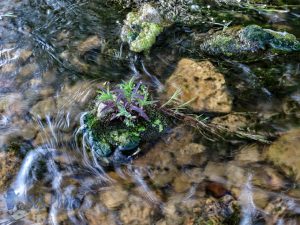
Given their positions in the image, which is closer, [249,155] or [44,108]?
[249,155]

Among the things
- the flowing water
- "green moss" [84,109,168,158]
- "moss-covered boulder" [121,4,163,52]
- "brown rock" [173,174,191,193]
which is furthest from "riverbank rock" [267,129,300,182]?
"moss-covered boulder" [121,4,163,52]

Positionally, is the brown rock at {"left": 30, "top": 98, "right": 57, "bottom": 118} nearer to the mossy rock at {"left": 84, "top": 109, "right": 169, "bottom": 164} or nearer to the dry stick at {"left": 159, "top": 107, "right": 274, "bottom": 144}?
the mossy rock at {"left": 84, "top": 109, "right": 169, "bottom": 164}

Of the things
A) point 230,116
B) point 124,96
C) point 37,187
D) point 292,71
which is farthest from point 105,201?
point 292,71

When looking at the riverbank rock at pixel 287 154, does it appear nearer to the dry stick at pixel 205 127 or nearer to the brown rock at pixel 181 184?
the dry stick at pixel 205 127

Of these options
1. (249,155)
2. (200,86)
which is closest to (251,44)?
(200,86)

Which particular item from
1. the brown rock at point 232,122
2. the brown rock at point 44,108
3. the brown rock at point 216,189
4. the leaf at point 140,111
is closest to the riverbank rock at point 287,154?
the brown rock at point 232,122

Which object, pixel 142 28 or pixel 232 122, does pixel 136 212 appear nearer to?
pixel 232 122
